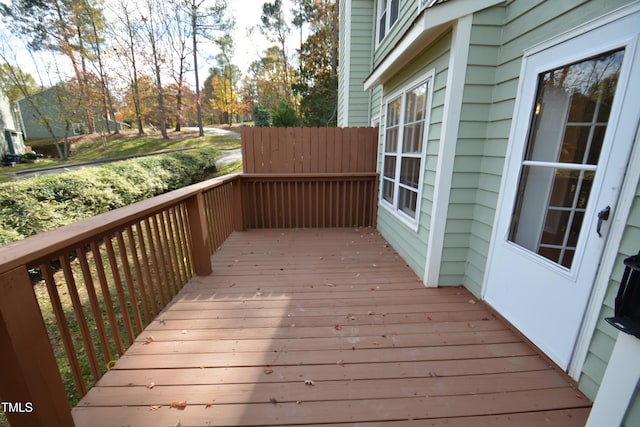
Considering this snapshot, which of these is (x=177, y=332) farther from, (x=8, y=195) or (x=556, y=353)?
(x=8, y=195)

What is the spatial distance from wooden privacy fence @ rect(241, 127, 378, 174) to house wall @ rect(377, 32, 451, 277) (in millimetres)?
1070

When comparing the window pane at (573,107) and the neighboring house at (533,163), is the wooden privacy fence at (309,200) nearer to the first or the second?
the neighboring house at (533,163)

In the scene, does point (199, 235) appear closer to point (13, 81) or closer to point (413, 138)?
point (413, 138)

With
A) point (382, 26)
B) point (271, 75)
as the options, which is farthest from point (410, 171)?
point (271, 75)

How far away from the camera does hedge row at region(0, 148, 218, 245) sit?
120 inches

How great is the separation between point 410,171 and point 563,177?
1.57 m

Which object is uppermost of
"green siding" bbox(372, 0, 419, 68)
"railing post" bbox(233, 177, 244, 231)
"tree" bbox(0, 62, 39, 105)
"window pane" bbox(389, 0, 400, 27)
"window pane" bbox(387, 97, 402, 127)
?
"tree" bbox(0, 62, 39, 105)

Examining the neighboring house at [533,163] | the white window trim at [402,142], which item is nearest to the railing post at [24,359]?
the neighboring house at [533,163]

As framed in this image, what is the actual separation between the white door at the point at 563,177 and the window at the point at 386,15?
3.46 meters

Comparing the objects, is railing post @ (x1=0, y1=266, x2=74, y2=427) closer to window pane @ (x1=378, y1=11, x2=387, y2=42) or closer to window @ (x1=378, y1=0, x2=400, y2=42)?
window @ (x1=378, y1=0, x2=400, y2=42)

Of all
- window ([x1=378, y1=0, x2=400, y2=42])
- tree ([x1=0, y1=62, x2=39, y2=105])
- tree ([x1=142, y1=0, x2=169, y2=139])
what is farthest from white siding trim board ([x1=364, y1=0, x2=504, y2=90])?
tree ([x1=0, y1=62, x2=39, y2=105])

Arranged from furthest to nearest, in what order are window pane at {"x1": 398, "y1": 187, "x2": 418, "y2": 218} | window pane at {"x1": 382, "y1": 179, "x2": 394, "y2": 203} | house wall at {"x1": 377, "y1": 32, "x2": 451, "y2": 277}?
window pane at {"x1": 382, "y1": 179, "x2": 394, "y2": 203}
window pane at {"x1": 398, "y1": 187, "x2": 418, "y2": 218}
house wall at {"x1": 377, "y1": 32, "x2": 451, "y2": 277}

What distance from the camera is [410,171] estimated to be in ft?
10.3

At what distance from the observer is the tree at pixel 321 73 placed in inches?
539
